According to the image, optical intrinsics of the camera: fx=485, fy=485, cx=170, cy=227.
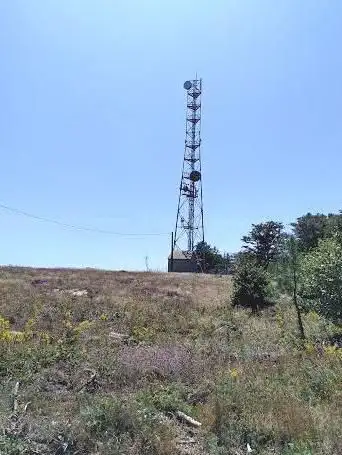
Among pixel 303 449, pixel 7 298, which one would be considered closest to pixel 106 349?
pixel 303 449

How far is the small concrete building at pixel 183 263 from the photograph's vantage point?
54594 millimetres

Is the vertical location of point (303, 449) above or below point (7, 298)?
below

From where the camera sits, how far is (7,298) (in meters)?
19.0

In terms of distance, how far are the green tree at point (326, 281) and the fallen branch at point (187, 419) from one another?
24.5 feet

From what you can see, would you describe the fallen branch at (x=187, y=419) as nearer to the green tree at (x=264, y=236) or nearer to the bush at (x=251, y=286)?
the bush at (x=251, y=286)

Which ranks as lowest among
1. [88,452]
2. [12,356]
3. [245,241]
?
[88,452]

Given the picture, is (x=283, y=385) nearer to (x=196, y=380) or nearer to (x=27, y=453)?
(x=196, y=380)

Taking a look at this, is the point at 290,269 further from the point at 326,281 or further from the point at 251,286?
the point at 251,286

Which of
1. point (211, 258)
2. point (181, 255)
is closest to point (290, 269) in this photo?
point (181, 255)

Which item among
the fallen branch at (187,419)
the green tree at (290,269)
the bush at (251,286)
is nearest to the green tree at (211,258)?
the bush at (251,286)

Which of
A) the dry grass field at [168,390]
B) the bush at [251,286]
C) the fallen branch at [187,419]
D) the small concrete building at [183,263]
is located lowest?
the fallen branch at [187,419]

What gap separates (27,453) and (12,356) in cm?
404

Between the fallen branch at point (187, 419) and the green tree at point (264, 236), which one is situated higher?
the green tree at point (264, 236)

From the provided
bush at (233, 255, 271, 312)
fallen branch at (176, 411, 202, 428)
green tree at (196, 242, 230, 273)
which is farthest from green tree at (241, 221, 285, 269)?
fallen branch at (176, 411, 202, 428)
